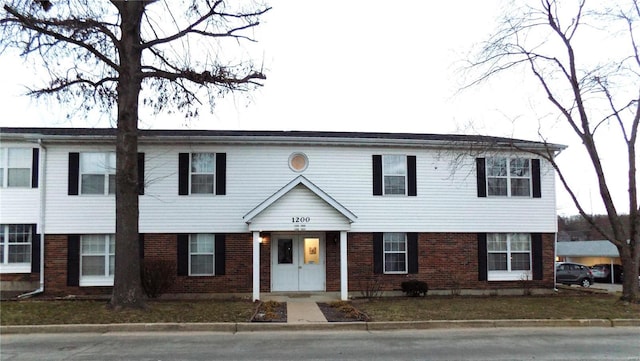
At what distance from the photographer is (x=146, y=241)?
16859 millimetres

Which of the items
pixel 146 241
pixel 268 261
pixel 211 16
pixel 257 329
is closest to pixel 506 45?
pixel 211 16

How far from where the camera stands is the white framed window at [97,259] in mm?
16734

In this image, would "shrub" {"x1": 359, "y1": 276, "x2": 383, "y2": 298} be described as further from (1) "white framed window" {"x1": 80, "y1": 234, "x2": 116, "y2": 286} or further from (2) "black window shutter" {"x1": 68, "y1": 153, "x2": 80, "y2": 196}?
(2) "black window shutter" {"x1": 68, "y1": 153, "x2": 80, "y2": 196}

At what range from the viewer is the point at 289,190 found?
1605 cm

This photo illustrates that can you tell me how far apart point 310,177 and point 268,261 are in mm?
3336

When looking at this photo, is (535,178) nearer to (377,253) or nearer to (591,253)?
(377,253)

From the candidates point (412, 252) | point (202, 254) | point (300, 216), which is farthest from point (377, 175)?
point (202, 254)

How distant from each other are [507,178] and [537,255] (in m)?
3.12

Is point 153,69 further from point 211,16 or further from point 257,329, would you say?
point 257,329

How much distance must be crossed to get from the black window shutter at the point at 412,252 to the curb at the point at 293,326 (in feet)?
19.5

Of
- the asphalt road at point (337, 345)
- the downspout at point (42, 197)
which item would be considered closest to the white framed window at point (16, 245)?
the downspout at point (42, 197)

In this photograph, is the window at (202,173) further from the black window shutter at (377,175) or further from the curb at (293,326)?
the curb at (293,326)

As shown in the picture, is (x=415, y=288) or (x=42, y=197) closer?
(x=42, y=197)

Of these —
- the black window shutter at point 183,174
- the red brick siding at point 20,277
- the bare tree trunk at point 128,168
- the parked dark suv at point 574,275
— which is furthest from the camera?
the parked dark suv at point 574,275
